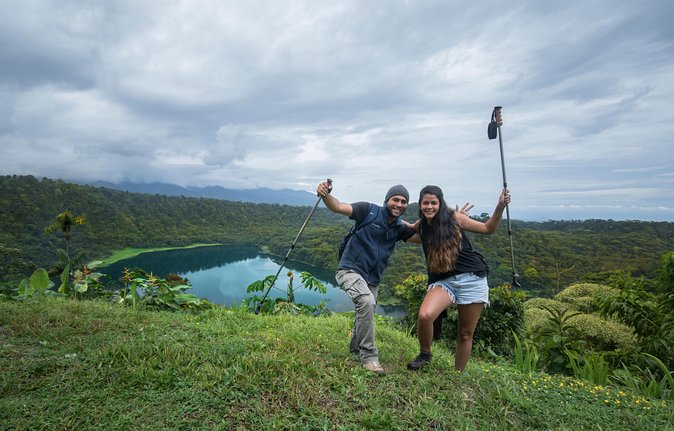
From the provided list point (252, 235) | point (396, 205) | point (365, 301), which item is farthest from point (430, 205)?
point (252, 235)

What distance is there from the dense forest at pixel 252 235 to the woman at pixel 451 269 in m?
7.38

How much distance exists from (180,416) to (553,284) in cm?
2739

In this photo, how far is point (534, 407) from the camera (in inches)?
110

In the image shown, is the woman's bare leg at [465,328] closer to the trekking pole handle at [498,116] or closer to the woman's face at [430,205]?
the woman's face at [430,205]

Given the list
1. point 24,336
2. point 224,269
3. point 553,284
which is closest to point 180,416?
point 24,336

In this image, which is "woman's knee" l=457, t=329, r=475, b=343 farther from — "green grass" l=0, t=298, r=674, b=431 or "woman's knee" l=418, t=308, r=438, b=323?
"woman's knee" l=418, t=308, r=438, b=323

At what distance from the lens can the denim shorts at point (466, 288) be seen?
3.06 m

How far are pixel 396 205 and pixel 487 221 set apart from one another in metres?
→ 0.91

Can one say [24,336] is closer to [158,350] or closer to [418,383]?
[158,350]

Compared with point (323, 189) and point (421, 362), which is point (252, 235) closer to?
point (323, 189)

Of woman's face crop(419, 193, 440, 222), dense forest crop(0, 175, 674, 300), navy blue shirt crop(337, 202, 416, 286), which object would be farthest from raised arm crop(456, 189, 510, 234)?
dense forest crop(0, 175, 674, 300)

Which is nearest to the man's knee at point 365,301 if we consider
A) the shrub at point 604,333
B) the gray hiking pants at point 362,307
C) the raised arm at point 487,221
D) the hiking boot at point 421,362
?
the gray hiking pants at point 362,307

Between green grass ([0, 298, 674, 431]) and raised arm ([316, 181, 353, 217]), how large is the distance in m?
1.54

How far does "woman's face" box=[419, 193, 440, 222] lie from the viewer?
10.5ft
